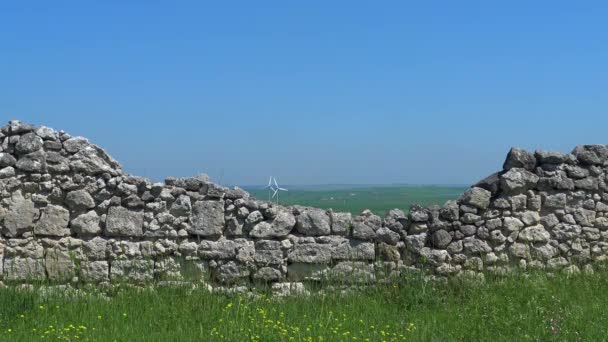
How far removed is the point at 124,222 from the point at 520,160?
542 centimetres

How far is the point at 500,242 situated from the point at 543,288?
1074mm

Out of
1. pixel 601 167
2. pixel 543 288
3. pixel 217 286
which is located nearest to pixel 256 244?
pixel 217 286

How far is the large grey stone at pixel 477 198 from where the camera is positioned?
34.2 feet

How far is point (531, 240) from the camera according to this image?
34.7 feet

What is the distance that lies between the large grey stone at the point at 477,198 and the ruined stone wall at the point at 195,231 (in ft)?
0.05

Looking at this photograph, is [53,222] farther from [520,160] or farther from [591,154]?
[591,154]

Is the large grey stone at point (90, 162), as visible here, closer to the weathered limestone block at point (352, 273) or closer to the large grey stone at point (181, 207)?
the large grey stone at point (181, 207)

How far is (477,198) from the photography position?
34.3 feet

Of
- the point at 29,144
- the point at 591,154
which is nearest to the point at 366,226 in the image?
the point at 591,154

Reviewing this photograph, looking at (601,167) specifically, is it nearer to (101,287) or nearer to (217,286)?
(217,286)

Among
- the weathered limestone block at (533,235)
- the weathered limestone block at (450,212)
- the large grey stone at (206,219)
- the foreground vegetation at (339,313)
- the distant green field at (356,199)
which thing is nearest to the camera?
the foreground vegetation at (339,313)

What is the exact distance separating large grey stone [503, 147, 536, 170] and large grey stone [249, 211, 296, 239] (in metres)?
3.16

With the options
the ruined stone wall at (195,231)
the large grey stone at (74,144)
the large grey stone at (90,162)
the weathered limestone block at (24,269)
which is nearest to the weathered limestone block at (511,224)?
the ruined stone wall at (195,231)

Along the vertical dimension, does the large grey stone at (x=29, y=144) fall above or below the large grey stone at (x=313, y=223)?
above
